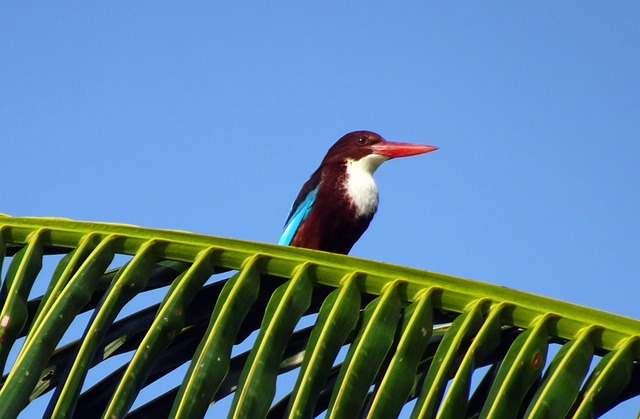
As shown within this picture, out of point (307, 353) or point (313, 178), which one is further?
point (313, 178)

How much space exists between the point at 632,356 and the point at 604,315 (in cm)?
11

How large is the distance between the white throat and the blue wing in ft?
0.65

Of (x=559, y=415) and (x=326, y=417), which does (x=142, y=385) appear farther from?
(x=559, y=415)

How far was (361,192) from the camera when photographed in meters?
5.86

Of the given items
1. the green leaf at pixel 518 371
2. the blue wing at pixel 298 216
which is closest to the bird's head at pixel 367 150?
the blue wing at pixel 298 216

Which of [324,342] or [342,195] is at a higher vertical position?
[342,195]

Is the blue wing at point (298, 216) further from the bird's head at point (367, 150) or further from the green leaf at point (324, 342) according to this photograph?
the green leaf at point (324, 342)

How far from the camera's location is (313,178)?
20.2ft

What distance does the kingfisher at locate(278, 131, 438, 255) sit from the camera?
5773mm

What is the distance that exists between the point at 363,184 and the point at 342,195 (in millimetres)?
149

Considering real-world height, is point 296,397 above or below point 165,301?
below

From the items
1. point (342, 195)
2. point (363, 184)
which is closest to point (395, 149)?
point (363, 184)

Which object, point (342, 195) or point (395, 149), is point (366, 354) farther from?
point (395, 149)

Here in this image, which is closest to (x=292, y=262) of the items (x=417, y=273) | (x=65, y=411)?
(x=417, y=273)
